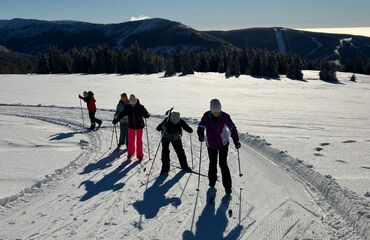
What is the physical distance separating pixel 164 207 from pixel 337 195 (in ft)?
11.4

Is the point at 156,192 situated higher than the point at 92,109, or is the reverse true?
the point at 92,109

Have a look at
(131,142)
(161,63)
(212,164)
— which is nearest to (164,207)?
(212,164)

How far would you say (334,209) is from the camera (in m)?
7.85

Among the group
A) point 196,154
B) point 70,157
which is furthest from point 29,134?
point 196,154

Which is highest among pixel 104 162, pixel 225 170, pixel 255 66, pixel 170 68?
pixel 255 66

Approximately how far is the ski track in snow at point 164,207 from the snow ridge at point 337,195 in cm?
8

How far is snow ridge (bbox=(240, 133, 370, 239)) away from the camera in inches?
283

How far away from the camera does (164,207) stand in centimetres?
813

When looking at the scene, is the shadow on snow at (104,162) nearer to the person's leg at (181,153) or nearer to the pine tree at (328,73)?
the person's leg at (181,153)

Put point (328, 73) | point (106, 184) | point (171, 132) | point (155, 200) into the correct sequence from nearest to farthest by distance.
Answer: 1. point (155, 200)
2. point (106, 184)
3. point (171, 132)
4. point (328, 73)

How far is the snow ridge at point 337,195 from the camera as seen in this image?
7.18 metres

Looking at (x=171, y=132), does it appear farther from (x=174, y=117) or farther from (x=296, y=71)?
(x=296, y=71)

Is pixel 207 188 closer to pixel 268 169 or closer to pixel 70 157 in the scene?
pixel 268 169

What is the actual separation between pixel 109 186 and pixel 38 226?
253 centimetres
